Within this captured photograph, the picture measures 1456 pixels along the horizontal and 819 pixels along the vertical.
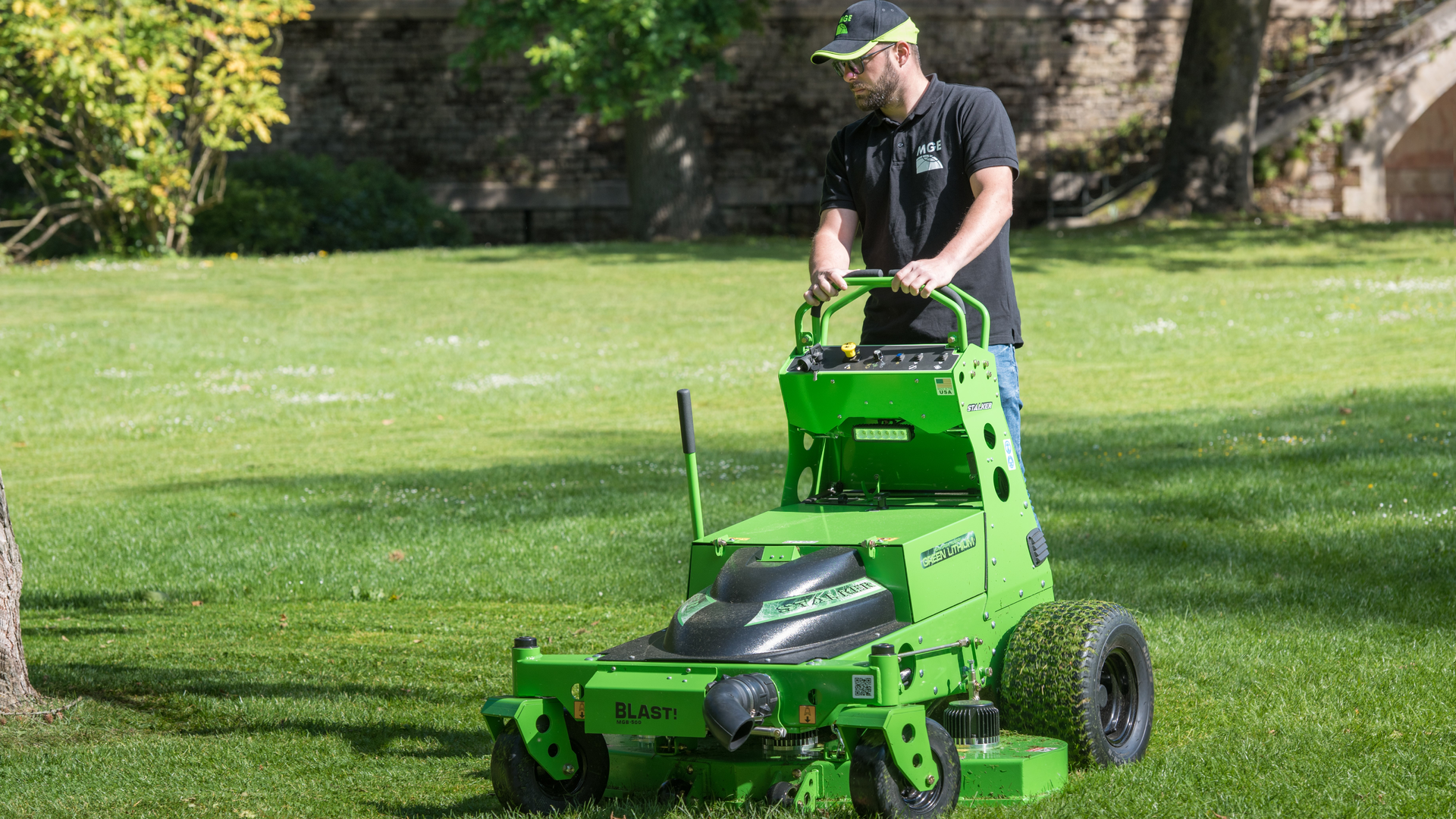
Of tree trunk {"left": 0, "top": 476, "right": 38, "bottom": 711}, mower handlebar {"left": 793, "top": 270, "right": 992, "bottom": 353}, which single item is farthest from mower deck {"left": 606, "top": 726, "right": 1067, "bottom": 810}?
tree trunk {"left": 0, "top": 476, "right": 38, "bottom": 711}

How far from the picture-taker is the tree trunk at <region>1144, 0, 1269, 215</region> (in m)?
25.2

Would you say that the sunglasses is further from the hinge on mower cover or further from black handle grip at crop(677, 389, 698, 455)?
the hinge on mower cover

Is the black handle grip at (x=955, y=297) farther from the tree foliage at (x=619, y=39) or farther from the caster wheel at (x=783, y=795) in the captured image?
the tree foliage at (x=619, y=39)

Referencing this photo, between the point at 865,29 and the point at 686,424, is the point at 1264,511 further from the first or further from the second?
the point at 686,424

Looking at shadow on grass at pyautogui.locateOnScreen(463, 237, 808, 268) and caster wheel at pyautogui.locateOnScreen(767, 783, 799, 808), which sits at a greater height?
shadow on grass at pyautogui.locateOnScreen(463, 237, 808, 268)

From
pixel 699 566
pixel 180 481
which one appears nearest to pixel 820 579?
pixel 699 566

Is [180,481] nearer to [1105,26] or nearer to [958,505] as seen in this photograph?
[958,505]

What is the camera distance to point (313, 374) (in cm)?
1609

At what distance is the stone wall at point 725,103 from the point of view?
97.8 ft

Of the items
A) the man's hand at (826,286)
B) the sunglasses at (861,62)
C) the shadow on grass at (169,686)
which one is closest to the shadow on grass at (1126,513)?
the shadow on grass at (169,686)

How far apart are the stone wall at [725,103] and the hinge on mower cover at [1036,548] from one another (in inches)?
1008

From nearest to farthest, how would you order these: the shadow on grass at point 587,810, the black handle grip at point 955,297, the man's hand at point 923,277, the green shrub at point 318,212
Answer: the shadow on grass at point 587,810 < the man's hand at point 923,277 < the black handle grip at point 955,297 < the green shrub at point 318,212

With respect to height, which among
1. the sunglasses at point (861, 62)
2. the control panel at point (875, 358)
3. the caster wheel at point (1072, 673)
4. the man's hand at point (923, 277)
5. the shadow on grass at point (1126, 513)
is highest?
the sunglasses at point (861, 62)

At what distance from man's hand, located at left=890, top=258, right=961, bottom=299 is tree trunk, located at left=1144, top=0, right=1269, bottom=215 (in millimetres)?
22835
